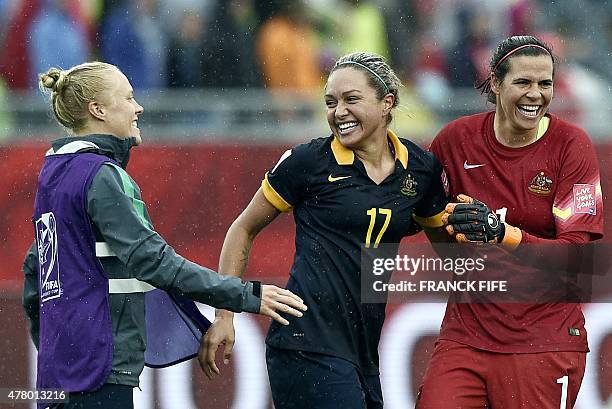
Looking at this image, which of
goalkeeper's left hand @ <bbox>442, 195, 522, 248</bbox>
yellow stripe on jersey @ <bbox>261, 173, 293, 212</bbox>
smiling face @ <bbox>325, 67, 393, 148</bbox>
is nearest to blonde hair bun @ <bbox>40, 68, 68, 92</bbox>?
yellow stripe on jersey @ <bbox>261, 173, 293, 212</bbox>

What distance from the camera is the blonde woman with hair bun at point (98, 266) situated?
422cm

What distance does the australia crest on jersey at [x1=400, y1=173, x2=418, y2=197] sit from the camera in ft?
16.0

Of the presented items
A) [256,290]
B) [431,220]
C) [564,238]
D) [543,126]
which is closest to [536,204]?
[564,238]

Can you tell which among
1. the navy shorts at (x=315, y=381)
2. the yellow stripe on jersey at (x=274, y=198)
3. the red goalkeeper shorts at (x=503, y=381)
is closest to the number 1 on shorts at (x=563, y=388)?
the red goalkeeper shorts at (x=503, y=381)

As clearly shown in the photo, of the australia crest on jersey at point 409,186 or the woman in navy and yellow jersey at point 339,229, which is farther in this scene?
the australia crest on jersey at point 409,186

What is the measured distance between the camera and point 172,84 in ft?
28.3

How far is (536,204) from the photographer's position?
4910mm

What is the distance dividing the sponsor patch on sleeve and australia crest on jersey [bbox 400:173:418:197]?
24.5 inches

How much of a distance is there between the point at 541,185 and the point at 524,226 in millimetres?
173

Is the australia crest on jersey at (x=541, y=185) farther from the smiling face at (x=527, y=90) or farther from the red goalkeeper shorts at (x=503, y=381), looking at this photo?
the red goalkeeper shorts at (x=503, y=381)

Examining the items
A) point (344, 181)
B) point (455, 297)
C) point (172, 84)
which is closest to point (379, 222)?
point (344, 181)

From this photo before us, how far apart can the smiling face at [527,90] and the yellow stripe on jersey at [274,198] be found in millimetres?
948

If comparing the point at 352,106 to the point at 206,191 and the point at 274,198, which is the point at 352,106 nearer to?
the point at 274,198

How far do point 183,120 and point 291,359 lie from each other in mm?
3180
